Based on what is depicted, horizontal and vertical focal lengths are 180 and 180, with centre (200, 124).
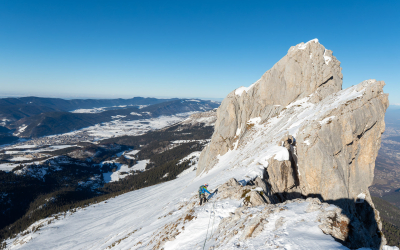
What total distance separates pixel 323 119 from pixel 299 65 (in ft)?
94.9

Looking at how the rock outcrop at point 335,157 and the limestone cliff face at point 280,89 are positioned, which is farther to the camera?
the limestone cliff face at point 280,89

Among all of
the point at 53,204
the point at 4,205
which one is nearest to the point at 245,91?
the point at 53,204

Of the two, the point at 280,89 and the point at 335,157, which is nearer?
the point at 335,157

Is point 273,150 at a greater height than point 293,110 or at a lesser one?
lesser

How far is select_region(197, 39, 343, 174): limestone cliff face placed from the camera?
48500mm

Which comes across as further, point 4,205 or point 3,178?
point 3,178

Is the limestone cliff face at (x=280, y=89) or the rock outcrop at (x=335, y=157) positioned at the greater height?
the limestone cliff face at (x=280, y=89)

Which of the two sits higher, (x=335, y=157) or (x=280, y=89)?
(x=280, y=89)

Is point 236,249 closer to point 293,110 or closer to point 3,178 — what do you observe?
point 293,110

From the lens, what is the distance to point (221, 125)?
62.2 metres

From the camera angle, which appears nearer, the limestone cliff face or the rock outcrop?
Result: the rock outcrop

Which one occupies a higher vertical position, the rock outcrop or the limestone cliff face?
the limestone cliff face

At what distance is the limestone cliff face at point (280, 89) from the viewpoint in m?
48.5

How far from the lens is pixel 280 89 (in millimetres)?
53969
